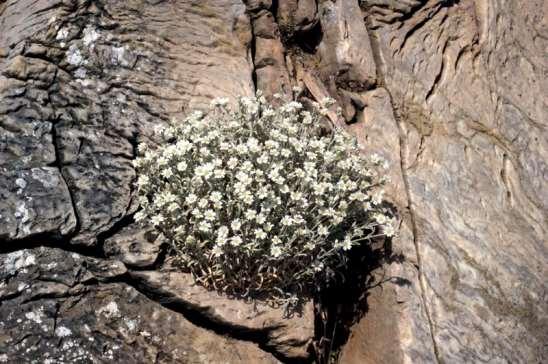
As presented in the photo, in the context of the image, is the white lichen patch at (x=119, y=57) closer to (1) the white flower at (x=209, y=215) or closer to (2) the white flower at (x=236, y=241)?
(1) the white flower at (x=209, y=215)

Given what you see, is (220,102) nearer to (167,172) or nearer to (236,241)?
(167,172)

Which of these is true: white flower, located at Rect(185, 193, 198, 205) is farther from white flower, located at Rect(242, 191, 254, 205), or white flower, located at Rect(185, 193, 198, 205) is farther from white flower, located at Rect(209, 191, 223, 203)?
white flower, located at Rect(242, 191, 254, 205)

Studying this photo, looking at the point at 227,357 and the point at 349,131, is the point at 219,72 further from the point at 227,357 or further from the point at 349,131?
the point at 227,357

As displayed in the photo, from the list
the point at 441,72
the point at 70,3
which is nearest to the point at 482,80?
the point at 441,72

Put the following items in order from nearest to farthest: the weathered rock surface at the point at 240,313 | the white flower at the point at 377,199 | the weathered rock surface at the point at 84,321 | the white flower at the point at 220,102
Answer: the weathered rock surface at the point at 84,321
the weathered rock surface at the point at 240,313
the white flower at the point at 377,199
the white flower at the point at 220,102

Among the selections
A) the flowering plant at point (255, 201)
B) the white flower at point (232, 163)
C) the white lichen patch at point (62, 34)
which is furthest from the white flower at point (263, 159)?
the white lichen patch at point (62, 34)

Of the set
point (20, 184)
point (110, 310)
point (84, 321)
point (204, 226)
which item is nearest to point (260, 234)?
point (204, 226)
